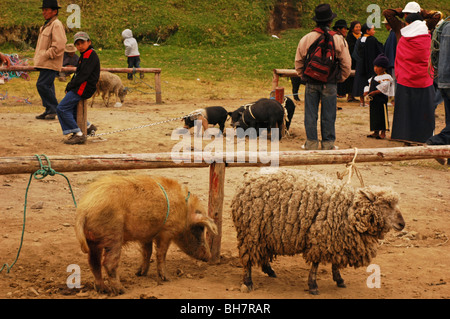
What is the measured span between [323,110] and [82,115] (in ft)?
13.5

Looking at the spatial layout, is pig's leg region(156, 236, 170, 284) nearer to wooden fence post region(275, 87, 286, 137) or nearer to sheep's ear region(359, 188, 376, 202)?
sheep's ear region(359, 188, 376, 202)

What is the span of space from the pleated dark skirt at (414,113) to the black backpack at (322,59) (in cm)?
170

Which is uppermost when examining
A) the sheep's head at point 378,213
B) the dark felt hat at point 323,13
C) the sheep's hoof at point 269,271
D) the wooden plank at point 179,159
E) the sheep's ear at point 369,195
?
the dark felt hat at point 323,13

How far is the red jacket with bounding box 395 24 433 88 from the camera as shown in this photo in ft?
31.1

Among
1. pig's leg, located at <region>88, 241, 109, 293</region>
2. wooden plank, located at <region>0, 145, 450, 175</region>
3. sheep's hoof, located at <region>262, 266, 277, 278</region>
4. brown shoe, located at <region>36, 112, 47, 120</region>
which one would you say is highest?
wooden plank, located at <region>0, 145, 450, 175</region>

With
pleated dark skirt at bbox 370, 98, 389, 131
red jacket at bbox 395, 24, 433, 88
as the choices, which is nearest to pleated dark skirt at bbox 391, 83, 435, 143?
red jacket at bbox 395, 24, 433, 88

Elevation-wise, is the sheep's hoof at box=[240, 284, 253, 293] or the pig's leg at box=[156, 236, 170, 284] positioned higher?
the pig's leg at box=[156, 236, 170, 284]

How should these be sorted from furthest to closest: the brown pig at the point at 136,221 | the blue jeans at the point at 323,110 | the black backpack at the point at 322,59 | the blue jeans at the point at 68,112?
the blue jeans at the point at 68,112
the blue jeans at the point at 323,110
the black backpack at the point at 322,59
the brown pig at the point at 136,221

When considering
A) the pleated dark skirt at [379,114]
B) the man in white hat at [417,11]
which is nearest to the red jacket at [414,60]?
the man in white hat at [417,11]

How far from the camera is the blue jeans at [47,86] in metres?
11.4

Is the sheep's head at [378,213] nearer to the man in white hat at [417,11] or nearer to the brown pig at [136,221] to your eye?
the brown pig at [136,221]

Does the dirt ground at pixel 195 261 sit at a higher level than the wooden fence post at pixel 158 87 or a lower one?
lower

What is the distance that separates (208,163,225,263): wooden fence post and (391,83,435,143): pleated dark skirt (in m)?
5.57
